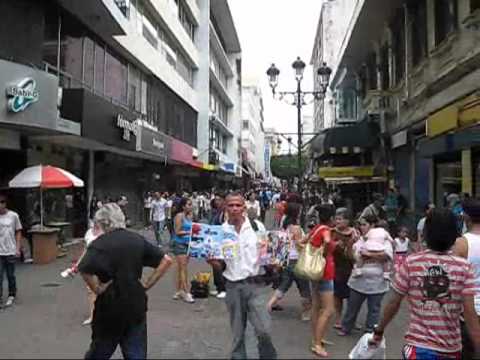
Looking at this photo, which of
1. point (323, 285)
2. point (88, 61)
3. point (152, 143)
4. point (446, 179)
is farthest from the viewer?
point (152, 143)

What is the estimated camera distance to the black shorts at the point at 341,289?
7879mm

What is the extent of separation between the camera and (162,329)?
7.83 meters

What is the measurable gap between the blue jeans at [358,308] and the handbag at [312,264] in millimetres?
1231

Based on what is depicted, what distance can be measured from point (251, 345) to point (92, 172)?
1670 centimetres

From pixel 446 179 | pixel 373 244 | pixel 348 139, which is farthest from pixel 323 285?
pixel 348 139

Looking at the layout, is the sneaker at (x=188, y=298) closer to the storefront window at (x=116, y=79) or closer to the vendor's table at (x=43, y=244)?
the vendor's table at (x=43, y=244)

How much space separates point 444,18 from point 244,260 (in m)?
12.0

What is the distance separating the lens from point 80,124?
619 inches

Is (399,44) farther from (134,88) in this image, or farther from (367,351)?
(367,351)

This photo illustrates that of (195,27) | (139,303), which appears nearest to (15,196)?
(139,303)

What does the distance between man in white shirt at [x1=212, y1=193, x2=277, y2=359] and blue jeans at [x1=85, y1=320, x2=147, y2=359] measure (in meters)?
1.09

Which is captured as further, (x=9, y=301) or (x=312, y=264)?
(x=9, y=301)

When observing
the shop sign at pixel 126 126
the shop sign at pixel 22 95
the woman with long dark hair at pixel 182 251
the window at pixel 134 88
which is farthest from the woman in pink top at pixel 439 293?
the window at pixel 134 88

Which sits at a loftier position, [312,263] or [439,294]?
[439,294]
